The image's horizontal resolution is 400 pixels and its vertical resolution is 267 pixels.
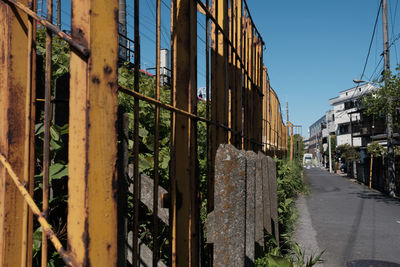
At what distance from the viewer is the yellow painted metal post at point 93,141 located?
0.93 meters

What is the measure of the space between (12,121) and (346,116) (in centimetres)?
6755

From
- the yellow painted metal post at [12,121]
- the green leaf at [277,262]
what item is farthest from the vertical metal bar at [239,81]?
the yellow painted metal post at [12,121]

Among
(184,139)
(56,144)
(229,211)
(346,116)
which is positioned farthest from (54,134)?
(346,116)

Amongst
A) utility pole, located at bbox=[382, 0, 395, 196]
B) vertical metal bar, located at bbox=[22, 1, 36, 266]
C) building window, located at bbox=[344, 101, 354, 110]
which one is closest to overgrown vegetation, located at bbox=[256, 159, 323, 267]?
vertical metal bar, located at bbox=[22, 1, 36, 266]

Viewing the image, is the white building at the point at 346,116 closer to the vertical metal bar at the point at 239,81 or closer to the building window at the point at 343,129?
the building window at the point at 343,129

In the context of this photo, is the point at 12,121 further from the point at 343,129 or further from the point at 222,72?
the point at 343,129

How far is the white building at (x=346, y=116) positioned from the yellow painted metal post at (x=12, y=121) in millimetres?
60542

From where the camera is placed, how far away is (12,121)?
1219mm

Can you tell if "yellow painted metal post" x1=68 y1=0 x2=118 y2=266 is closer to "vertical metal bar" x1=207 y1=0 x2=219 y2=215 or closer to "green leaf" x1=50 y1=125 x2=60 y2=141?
"green leaf" x1=50 y1=125 x2=60 y2=141

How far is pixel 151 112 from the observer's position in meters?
2.81

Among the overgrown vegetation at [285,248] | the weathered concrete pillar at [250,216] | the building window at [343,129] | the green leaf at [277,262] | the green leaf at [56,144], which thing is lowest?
the overgrown vegetation at [285,248]

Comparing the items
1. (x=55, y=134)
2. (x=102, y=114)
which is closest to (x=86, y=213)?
(x=102, y=114)

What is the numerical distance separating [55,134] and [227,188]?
0.78 metres

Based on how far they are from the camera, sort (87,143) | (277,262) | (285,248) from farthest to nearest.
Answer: (285,248)
(277,262)
(87,143)
